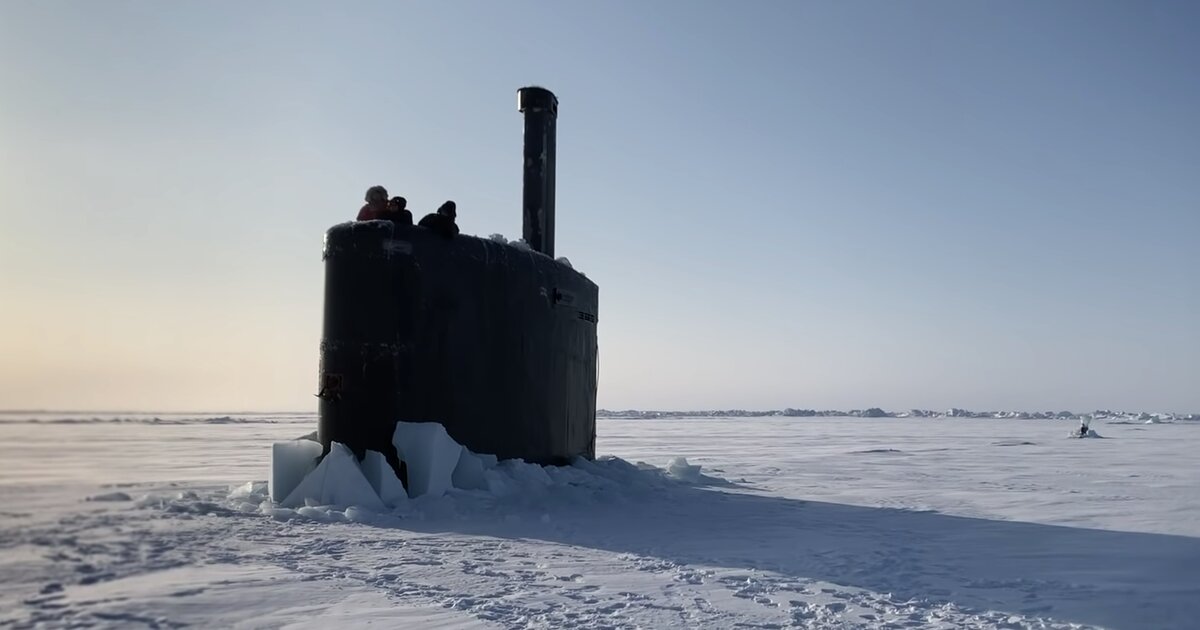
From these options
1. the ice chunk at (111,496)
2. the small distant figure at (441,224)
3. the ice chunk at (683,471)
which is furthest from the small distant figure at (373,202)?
the ice chunk at (683,471)

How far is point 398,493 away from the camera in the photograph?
6.74 m

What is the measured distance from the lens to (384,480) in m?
6.72

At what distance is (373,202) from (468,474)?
2.79 metres

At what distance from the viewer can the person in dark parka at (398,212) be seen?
7.50m

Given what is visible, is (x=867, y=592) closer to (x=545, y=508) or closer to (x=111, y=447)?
(x=545, y=508)

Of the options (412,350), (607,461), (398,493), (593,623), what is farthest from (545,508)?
(593,623)

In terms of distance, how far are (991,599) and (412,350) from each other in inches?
195

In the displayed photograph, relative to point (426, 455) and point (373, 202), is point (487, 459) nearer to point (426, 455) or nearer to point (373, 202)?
point (426, 455)

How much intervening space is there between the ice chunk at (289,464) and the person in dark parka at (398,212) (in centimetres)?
214

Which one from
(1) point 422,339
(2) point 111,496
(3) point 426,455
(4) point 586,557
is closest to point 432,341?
(1) point 422,339

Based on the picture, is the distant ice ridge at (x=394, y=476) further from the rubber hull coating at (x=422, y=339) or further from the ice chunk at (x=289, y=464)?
the rubber hull coating at (x=422, y=339)

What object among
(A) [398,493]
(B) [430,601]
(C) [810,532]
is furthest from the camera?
(A) [398,493]

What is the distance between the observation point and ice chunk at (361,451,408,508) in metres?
6.67

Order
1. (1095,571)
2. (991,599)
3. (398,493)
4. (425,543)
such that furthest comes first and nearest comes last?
(398,493)
(425,543)
(1095,571)
(991,599)
